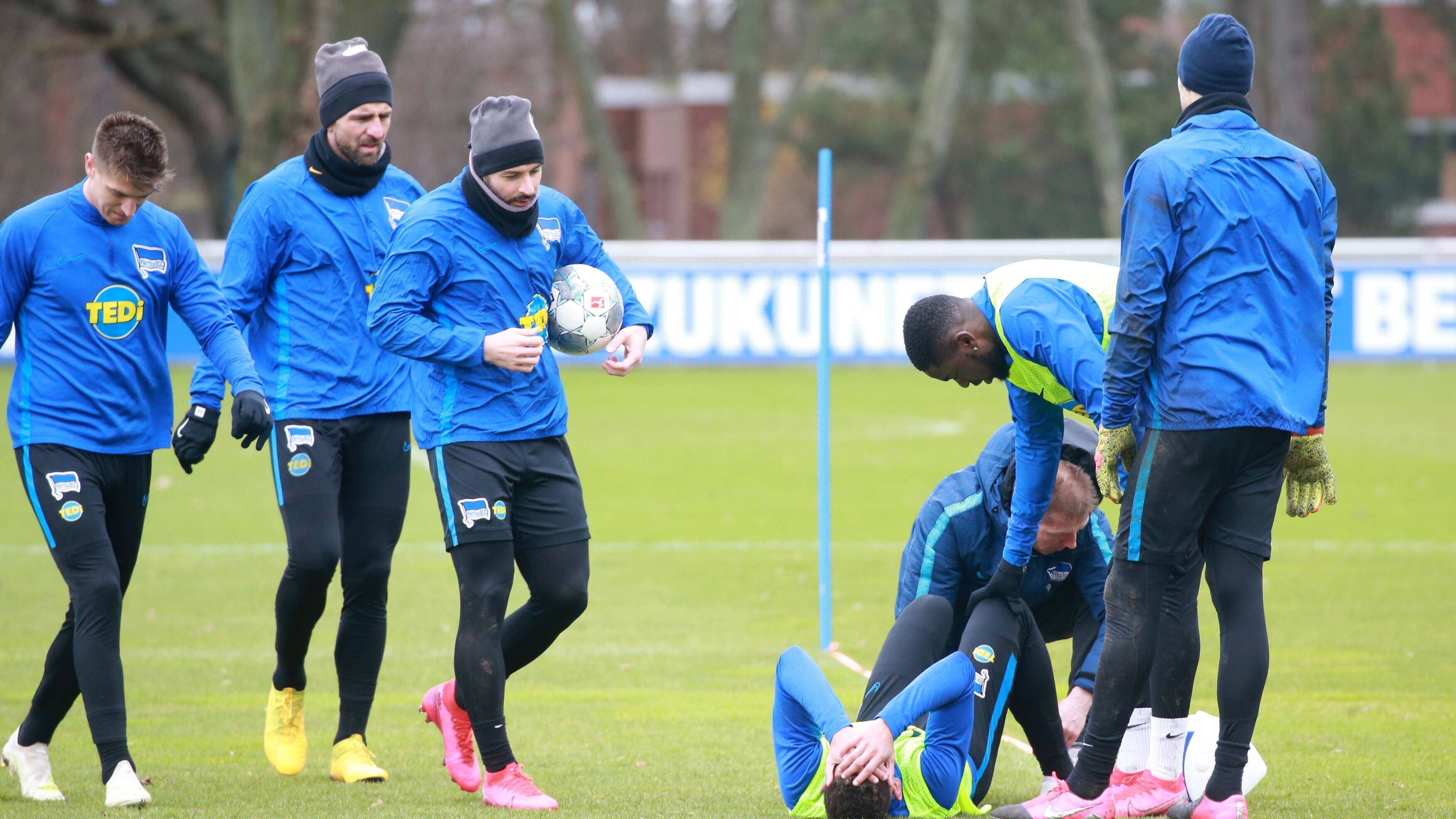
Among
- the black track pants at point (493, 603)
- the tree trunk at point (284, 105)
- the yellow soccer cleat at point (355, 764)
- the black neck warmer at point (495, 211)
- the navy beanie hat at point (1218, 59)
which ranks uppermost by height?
the tree trunk at point (284, 105)

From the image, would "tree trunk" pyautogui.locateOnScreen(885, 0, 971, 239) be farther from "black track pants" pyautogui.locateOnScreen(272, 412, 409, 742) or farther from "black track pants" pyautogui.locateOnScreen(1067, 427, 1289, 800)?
"black track pants" pyautogui.locateOnScreen(1067, 427, 1289, 800)

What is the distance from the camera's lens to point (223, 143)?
103 feet

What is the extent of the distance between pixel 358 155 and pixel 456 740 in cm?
197

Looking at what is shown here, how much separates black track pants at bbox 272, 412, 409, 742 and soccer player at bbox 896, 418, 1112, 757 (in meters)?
1.77

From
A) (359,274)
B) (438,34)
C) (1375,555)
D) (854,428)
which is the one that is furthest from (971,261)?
(438,34)

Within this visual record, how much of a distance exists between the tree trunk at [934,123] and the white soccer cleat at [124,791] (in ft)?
80.8

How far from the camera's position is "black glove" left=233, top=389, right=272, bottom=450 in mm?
4688

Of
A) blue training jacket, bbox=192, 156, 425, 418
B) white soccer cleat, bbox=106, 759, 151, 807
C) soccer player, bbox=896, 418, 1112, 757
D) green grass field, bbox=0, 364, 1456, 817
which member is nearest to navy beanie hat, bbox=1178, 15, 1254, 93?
soccer player, bbox=896, 418, 1112, 757

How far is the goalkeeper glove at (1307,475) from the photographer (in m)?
4.44

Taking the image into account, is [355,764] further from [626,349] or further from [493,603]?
[626,349]

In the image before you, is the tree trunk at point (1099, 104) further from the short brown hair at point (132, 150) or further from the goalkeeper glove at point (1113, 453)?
the short brown hair at point (132, 150)

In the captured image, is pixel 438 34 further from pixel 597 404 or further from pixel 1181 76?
pixel 1181 76

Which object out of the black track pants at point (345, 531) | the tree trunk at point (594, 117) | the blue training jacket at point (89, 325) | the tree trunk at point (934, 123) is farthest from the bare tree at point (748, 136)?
the blue training jacket at point (89, 325)

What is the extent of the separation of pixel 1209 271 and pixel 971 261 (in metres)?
15.2
